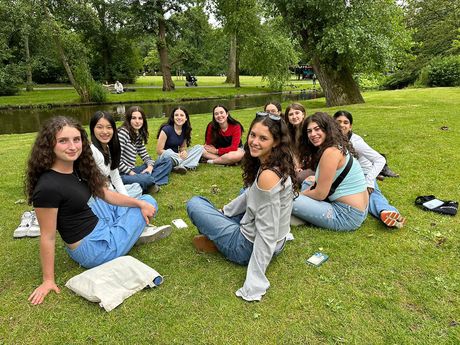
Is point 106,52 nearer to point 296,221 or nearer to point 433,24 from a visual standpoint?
point 433,24

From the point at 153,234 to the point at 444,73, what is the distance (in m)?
26.4

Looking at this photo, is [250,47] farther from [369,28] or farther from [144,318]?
[144,318]

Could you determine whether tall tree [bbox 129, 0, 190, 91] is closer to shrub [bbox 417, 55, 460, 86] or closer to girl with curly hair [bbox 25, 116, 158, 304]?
shrub [bbox 417, 55, 460, 86]

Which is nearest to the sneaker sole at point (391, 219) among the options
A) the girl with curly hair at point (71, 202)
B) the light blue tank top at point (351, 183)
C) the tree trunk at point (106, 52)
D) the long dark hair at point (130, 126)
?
the light blue tank top at point (351, 183)

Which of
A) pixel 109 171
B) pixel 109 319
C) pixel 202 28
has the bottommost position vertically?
pixel 109 319

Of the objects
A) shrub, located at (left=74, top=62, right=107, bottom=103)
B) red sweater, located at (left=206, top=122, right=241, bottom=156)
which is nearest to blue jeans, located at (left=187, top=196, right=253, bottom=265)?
red sweater, located at (left=206, top=122, right=241, bottom=156)

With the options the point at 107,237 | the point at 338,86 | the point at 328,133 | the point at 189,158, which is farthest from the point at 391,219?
the point at 338,86

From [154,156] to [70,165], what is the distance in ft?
16.9

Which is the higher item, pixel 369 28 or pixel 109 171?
pixel 369 28

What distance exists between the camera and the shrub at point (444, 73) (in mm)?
23544

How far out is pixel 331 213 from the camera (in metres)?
4.02

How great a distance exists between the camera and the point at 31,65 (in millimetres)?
33562

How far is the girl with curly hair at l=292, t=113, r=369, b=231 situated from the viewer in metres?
3.81

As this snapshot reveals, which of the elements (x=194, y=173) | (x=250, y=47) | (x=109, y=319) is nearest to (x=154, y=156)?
(x=194, y=173)
